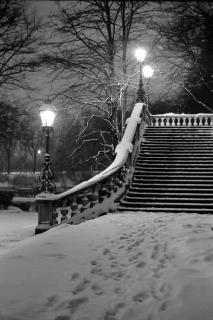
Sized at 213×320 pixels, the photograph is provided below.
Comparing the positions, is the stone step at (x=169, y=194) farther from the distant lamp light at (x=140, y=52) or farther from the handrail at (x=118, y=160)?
the distant lamp light at (x=140, y=52)

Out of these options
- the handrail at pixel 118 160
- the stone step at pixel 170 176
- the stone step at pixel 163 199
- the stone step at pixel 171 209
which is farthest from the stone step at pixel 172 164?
the stone step at pixel 171 209

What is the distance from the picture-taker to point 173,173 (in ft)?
48.4

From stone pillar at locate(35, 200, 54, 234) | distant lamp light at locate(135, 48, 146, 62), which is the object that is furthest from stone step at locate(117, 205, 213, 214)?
distant lamp light at locate(135, 48, 146, 62)

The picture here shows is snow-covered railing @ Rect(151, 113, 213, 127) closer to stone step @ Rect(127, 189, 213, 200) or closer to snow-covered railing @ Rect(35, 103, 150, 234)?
snow-covered railing @ Rect(35, 103, 150, 234)

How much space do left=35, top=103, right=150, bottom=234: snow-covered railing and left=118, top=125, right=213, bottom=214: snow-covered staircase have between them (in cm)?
47

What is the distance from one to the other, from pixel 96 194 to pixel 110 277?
23.6 feet

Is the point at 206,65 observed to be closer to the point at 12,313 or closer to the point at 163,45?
the point at 163,45

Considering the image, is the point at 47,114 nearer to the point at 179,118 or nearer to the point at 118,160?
the point at 118,160

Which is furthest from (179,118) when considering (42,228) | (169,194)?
(42,228)

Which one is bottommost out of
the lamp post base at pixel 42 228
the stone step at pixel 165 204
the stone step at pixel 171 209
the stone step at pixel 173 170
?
the lamp post base at pixel 42 228

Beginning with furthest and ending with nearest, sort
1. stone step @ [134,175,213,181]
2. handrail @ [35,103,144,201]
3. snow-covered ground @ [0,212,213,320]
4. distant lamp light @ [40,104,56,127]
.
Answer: stone step @ [134,175,213,181], distant lamp light @ [40,104,56,127], handrail @ [35,103,144,201], snow-covered ground @ [0,212,213,320]

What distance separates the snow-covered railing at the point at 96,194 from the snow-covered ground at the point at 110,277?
2158mm

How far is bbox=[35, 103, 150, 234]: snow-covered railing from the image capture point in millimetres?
10227

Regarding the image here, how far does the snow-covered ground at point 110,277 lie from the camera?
4035 millimetres
